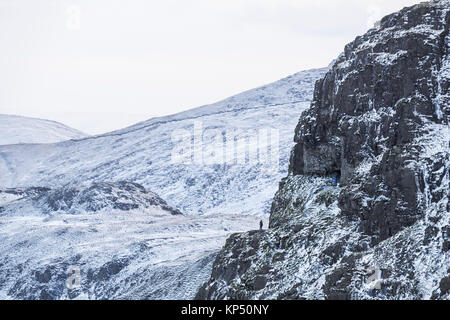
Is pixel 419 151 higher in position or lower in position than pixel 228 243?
higher

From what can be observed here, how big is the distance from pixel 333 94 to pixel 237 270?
62.7 ft

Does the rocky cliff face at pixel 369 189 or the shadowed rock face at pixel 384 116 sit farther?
the shadowed rock face at pixel 384 116

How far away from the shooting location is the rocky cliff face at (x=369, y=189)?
349ft

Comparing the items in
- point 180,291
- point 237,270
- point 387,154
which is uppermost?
point 387,154

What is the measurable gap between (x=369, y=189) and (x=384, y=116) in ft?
27.3

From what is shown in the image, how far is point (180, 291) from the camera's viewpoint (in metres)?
190

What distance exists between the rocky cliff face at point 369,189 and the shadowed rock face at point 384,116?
0.34 feet

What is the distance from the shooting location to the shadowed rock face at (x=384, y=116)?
4355 inches

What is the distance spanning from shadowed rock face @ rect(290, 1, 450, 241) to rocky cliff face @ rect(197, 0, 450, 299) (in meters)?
0.10

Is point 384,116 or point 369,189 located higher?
point 384,116

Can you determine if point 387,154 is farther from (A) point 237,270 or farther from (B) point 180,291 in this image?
(B) point 180,291

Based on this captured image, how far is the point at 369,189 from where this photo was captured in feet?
373

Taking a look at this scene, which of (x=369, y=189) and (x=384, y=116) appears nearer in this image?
(x=369, y=189)
